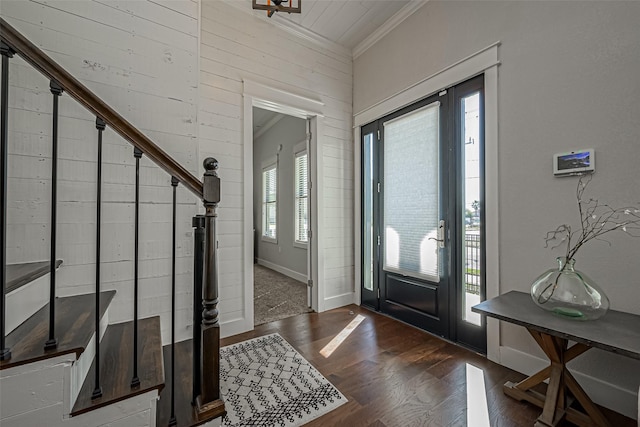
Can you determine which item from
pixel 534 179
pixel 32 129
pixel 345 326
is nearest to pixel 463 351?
pixel 345 326

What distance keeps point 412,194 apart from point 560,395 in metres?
1.89

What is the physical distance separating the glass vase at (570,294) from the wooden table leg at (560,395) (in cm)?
17

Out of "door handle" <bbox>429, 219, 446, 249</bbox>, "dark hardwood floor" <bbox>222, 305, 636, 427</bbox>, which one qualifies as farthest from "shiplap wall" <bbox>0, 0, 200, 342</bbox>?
"door handle" <bbox>429, 219, 446, 249</bbox>

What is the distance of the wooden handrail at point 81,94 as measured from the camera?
932 mm

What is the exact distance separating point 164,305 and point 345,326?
5.77 ft

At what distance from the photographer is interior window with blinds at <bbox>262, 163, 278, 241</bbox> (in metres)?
6.05

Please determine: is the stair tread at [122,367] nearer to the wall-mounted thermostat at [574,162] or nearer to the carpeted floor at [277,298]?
the carpeted floor at [277,298]

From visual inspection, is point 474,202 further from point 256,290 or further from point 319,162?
point 256,290

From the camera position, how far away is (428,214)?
9.12ft

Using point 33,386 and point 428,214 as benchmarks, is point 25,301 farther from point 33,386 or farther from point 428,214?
point 428,214

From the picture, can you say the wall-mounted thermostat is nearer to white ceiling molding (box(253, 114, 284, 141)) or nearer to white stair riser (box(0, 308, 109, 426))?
white stair riser (box(0, 308, 109, 426))

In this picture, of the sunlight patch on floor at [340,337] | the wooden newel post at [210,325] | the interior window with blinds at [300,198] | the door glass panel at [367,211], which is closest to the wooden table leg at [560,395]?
Result: the sunlight patch on floor at [340,337]

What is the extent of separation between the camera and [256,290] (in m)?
4.34

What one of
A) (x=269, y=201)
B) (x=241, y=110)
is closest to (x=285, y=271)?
(x=269, y=201)
